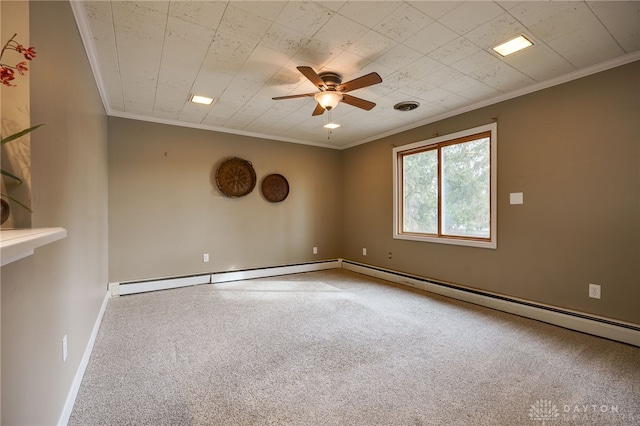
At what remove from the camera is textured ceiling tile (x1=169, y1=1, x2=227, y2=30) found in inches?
76.7

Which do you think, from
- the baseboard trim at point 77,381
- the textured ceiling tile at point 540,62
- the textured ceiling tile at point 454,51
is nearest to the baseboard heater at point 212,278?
the baseboard trim at point 77,381

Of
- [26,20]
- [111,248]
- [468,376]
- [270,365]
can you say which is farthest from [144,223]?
[468,376]

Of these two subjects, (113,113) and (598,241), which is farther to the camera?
(113,113)

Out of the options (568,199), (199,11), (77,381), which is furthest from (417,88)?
(77,381)

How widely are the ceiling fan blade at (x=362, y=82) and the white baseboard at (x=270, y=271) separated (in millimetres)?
3358

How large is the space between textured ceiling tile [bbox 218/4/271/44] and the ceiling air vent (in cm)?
201

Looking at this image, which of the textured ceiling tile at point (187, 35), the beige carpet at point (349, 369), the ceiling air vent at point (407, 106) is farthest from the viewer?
the ceiling air vent at point (407, 106)

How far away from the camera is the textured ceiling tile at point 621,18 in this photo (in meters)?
1.95

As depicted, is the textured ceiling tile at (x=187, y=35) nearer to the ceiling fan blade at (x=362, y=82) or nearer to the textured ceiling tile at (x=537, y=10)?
the ceiling fan blade at (x=362, y=82)

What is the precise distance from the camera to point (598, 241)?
2.79 m

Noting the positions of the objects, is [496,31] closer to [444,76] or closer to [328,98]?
[444,76]

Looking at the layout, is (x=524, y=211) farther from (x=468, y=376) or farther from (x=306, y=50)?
(x=306, y=50)

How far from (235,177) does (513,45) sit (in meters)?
3.89

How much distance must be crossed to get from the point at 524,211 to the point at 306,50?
9.33ft
